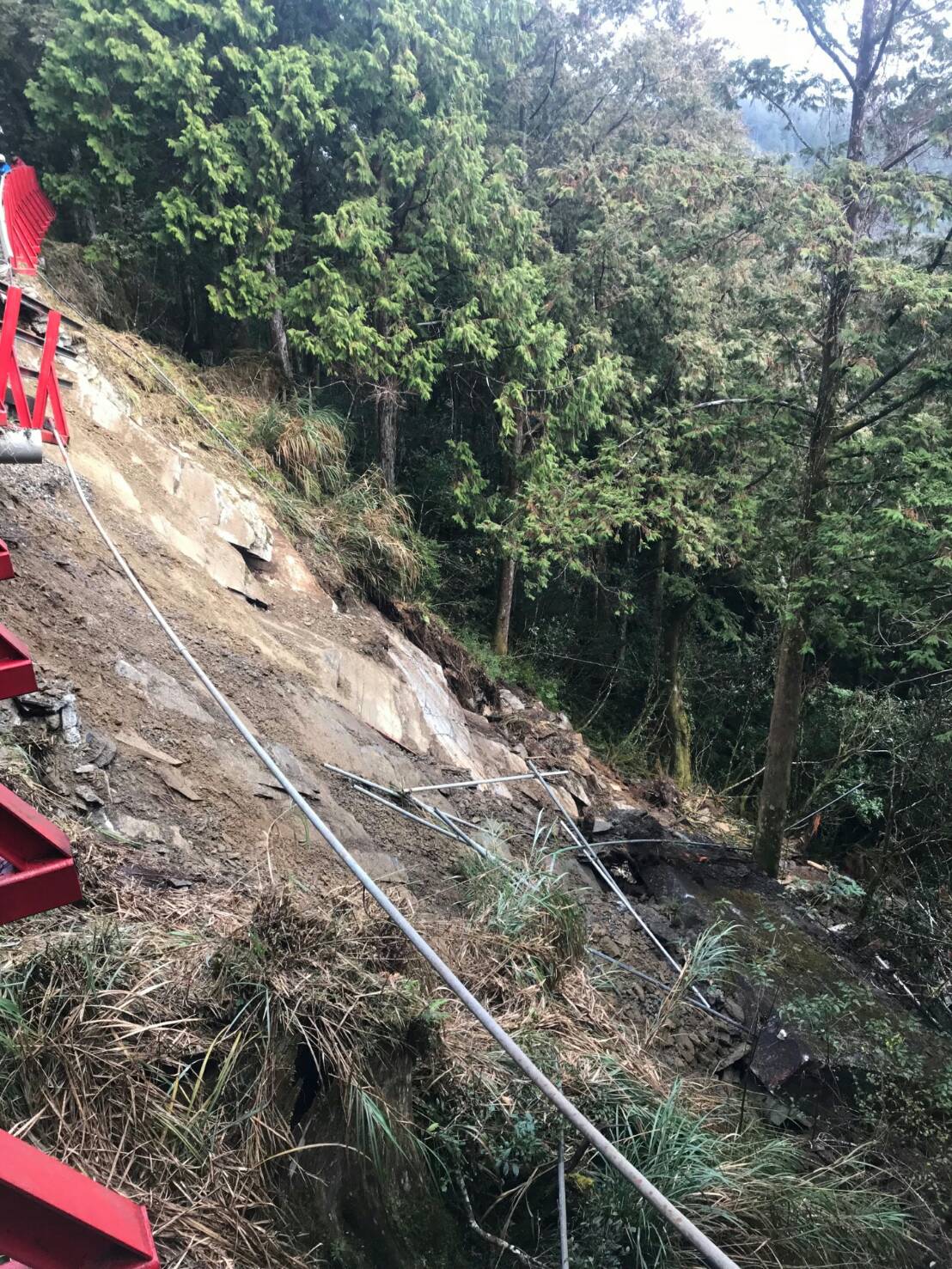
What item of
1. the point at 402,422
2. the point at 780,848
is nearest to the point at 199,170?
the point at 402,422

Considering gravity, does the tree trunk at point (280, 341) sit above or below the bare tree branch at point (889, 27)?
below

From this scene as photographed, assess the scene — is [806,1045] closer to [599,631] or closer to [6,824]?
[6,824]

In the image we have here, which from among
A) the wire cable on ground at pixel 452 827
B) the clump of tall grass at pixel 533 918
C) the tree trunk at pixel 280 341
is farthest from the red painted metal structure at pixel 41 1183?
the tree trunk at pixel 280 341

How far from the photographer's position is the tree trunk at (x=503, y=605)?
1064 centimetres

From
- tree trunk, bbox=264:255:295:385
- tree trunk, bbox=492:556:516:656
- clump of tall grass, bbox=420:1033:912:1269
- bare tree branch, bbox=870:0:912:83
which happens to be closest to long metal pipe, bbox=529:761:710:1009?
clump of tall grass, bbox=420:1033:912:1269

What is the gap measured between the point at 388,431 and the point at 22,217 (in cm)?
417

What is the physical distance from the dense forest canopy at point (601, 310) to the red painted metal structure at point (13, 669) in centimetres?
522

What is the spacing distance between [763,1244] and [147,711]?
3.51 m

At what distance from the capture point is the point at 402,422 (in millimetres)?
10664

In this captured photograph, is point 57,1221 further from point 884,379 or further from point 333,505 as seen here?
point 333,505

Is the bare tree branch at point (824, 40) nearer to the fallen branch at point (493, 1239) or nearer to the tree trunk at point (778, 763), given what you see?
the tree trunk at point (778, 763)

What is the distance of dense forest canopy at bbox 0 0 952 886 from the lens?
611 centimetres

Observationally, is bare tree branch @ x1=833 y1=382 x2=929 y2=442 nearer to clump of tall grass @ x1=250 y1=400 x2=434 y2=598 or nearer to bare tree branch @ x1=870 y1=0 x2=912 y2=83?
bare tree branch @ x1=870 y1=0 x2=912 y2=83

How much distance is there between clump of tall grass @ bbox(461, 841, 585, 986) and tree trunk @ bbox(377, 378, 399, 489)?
6476 mm
